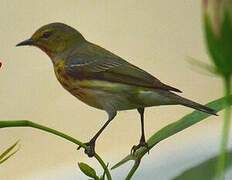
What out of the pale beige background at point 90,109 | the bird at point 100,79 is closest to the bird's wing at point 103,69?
the bird at point 100,79

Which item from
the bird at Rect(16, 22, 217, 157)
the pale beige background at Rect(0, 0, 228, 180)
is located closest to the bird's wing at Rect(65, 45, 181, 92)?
the bird at Rect(16, 22, 217, 157)

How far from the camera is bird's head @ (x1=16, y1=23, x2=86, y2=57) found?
0.44 metres

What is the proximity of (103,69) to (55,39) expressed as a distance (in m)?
0.04

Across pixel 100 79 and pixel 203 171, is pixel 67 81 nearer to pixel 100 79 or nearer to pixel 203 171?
pixel 100 79

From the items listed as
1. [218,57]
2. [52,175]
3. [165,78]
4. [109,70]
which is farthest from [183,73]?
[218,57]

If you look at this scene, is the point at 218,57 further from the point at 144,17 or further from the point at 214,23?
the point at 144,17

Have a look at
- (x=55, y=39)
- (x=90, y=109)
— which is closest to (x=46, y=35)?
(x=55, y=39)

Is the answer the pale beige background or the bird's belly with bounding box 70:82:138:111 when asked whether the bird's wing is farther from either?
the pale beige background

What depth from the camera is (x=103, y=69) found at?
44 centimetres

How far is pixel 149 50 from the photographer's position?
94cm

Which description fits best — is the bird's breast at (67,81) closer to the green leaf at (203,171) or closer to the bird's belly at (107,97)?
the bird's belly at (107,97)

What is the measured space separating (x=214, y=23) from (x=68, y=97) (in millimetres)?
731

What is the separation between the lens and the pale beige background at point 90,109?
2.96 ft

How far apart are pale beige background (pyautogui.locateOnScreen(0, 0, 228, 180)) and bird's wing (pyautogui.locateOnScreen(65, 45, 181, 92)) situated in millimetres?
465
